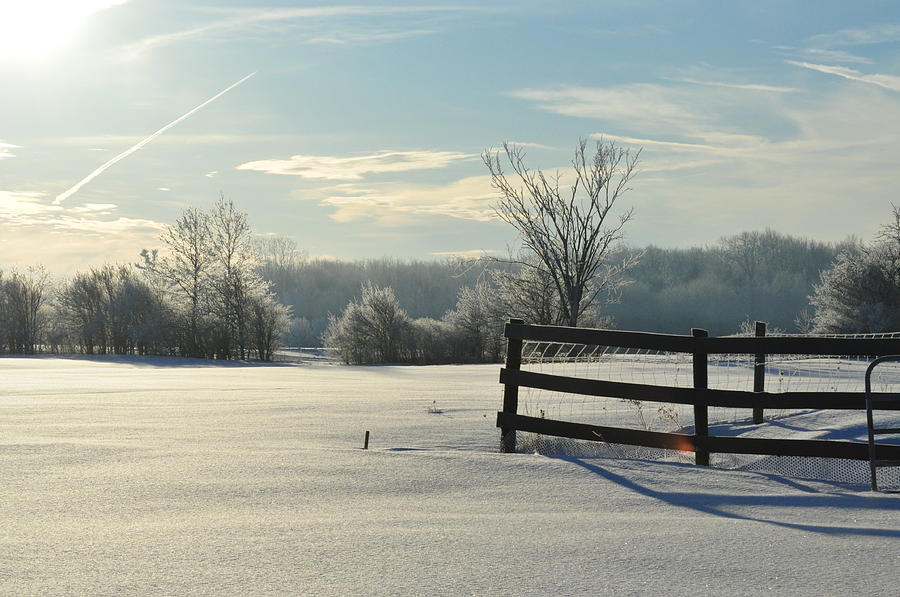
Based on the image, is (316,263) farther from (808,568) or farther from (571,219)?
(808,568)

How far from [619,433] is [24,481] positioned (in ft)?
18.5

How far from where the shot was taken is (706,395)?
822 cm

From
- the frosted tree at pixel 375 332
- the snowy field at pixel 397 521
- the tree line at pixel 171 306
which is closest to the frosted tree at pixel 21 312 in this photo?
the tree line at pixel 171 306

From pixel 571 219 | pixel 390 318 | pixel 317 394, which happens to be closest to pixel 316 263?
pixel 390 318

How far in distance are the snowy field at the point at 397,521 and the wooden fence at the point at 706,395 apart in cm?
44

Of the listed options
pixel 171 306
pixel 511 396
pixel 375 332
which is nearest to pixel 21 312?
pixel 171 306

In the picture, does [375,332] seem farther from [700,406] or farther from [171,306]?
[700,406]

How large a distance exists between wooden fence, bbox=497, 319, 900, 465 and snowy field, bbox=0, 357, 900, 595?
44 cm

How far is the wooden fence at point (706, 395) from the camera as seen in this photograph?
26.1 ft

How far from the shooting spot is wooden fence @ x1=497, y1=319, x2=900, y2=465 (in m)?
7.95

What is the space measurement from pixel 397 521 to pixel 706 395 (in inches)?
160

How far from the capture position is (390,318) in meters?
60.7

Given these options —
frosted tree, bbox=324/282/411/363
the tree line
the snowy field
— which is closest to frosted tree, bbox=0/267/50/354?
the tree line

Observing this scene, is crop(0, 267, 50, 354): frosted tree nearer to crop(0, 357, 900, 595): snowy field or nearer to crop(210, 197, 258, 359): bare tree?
crop(210, 197, 258, 359): bare tree
